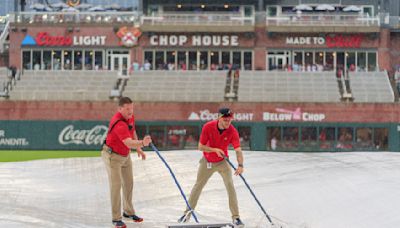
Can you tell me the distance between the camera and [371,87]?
54.4 meters

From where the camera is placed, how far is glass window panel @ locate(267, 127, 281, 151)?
5103cm

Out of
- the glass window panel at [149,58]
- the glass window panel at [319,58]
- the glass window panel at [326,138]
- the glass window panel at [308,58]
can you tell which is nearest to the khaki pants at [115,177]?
the glass window panel at [326,138]

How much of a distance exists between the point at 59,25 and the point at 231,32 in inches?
514

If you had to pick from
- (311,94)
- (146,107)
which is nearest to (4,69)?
(146,107)

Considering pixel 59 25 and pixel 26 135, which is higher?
pixel 59 25

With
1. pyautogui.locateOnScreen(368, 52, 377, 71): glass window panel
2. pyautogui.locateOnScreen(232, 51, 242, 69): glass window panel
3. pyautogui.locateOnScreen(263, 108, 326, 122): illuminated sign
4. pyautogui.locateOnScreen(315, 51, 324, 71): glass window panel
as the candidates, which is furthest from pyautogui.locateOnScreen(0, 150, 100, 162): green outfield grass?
pyautogui.locateOnScreen(368, 52, 377, 71): glass window panel

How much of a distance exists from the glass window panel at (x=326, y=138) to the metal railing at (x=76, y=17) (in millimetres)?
18008

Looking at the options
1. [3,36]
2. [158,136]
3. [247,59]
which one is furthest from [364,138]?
[3,36]

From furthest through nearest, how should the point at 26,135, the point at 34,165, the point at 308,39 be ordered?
the point at 308,39, the point at 26,135, the point at 34,165

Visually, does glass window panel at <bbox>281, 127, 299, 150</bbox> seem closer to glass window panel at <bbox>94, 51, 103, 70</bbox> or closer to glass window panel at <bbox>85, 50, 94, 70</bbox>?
glass window panel at <bbox>94, 51, 103, 70</bbox>

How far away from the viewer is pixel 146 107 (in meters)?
52.3

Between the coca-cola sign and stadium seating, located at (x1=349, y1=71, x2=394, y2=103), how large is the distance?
16.6m

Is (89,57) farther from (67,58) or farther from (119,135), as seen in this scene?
(119,135)

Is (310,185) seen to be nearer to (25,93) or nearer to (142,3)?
(25,93)
